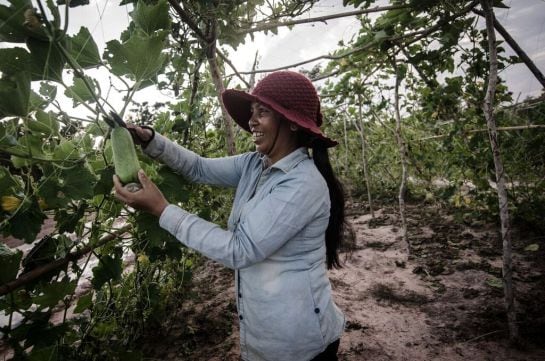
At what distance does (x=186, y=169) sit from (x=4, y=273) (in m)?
0.87

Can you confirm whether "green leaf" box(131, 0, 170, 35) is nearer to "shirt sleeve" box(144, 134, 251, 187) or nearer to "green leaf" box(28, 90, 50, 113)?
"green leaf" box(28, 90, 50, 113)

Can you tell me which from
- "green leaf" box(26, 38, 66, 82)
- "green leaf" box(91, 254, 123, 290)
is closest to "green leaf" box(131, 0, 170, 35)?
"green leaf" box(26, 38, 66, 82)

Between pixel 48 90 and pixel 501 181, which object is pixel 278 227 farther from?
pixel 501 181

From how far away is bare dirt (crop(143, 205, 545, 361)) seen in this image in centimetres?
246

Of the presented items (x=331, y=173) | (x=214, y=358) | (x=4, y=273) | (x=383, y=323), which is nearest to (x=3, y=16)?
(x=4, y=273)

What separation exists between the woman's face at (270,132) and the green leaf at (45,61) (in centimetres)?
81

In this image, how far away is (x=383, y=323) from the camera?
2.81 m

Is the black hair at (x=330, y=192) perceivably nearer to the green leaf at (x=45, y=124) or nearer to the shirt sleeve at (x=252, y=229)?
the shirt sleeve at (x=252, y=229)

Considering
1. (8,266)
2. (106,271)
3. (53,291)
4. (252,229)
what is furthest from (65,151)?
(252,229)

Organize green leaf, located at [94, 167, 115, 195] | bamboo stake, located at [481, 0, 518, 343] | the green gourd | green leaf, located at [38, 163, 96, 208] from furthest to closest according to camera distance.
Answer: bamboo stake, located at [481, 0, 518, 343] < green leaf, located at [94, 167, 115, 195] < green leaf, located at [38, 163, 96, 208] < the green gourd

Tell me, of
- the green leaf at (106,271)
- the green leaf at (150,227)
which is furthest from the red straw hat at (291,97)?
the green leaf at (106,271)

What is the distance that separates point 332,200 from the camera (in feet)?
5.84

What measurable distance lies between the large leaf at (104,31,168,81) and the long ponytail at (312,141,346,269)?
33.3 inches

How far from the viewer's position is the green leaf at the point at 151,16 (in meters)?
1.14
